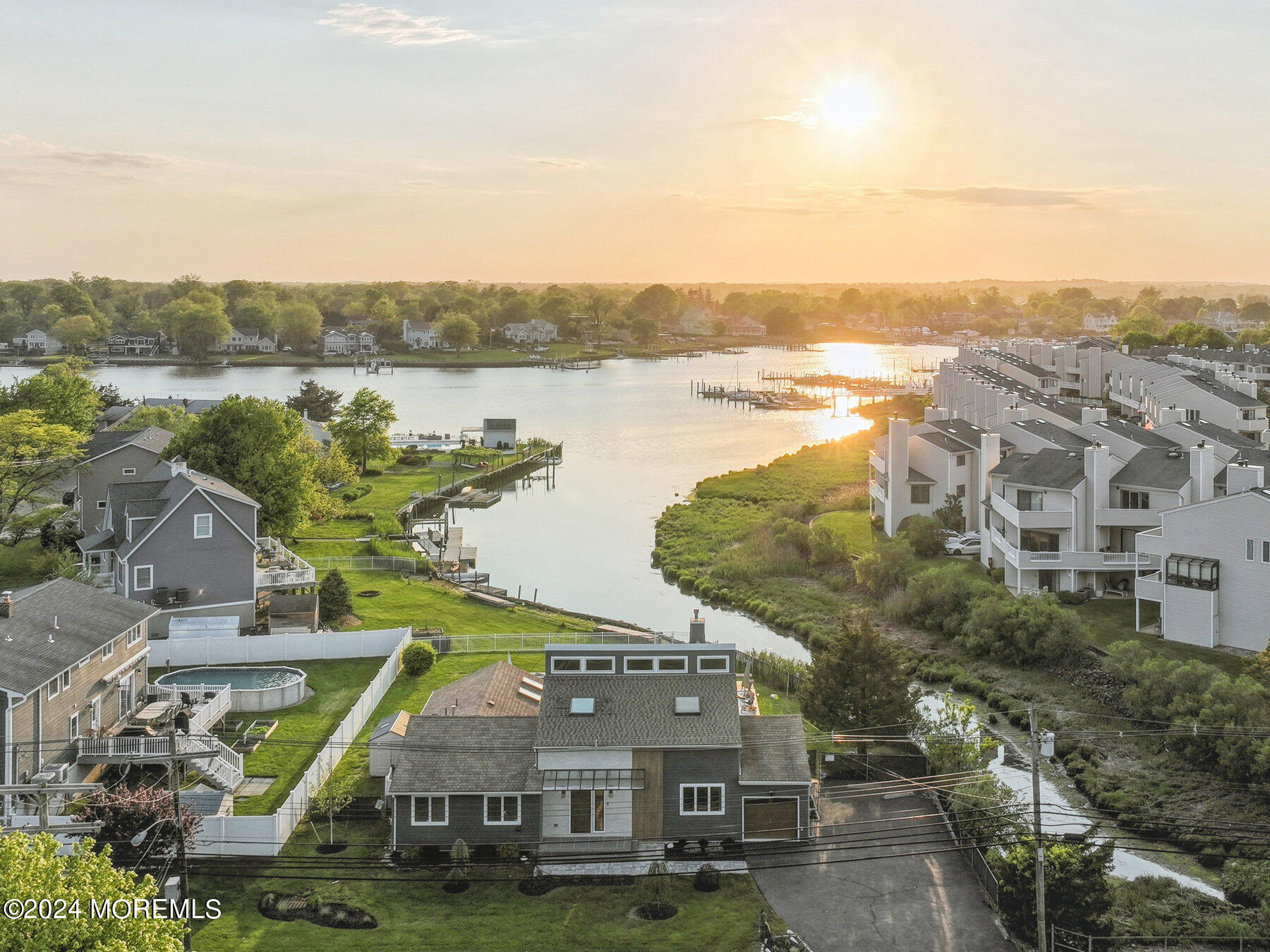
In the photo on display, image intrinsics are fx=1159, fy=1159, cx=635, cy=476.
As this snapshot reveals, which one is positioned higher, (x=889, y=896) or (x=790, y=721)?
(x=790, y=721)

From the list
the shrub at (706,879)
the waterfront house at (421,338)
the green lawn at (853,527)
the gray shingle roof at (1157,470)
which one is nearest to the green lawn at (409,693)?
the shrub at (706,879)

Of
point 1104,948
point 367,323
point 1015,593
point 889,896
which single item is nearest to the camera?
point 1104,948

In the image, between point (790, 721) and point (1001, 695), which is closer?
point (790, 721)

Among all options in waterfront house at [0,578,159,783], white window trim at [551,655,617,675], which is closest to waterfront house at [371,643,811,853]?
white window trim at [551,655,617,675]

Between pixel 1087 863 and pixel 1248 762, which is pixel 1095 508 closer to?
pixel 1248 762

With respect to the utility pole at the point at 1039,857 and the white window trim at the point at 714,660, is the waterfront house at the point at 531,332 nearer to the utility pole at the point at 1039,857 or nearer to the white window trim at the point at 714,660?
the white window trim at the point at 714,660

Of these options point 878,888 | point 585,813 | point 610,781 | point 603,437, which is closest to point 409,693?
point 585,813

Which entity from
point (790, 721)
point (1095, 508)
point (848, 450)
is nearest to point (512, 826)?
point (790, 721)

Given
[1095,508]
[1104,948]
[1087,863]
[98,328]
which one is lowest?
[1104,948]
